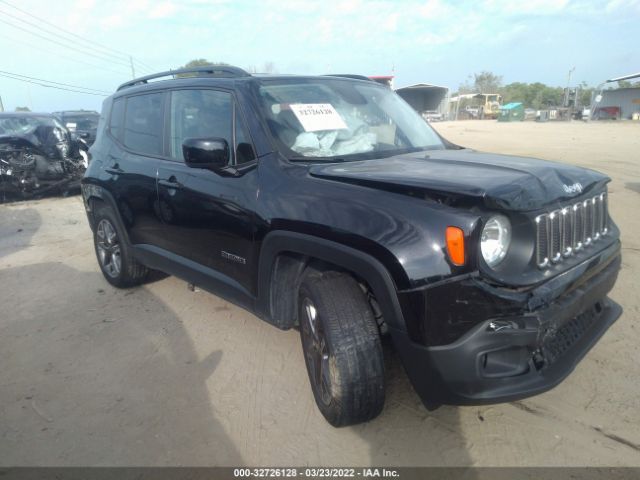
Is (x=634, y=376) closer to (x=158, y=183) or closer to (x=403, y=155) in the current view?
(x=403, y=155)

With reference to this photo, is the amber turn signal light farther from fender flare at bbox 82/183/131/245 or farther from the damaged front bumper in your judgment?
fender flare at bbox 82/183/131/245

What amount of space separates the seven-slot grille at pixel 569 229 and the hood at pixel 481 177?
7cm

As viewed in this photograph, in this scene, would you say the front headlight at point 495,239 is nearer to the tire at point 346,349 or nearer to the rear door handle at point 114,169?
the tire at point 346,349

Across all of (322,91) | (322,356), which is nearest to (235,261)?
(322,356)

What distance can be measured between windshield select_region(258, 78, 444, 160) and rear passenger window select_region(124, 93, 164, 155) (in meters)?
1.13

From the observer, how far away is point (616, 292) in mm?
4148

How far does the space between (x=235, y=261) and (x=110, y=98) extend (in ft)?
8.96

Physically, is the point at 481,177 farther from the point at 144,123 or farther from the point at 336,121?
the point at 144,123

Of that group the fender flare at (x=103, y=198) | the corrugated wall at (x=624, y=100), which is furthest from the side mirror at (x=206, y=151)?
the corrugated wall at (x=624, y=100)

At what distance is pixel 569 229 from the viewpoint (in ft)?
8.21

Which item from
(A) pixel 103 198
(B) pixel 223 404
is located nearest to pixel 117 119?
(A) pixel 103 198

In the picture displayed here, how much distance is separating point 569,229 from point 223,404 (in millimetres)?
2173

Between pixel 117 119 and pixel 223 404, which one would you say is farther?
pixel 117 119

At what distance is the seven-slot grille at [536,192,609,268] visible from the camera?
7.57 ft
